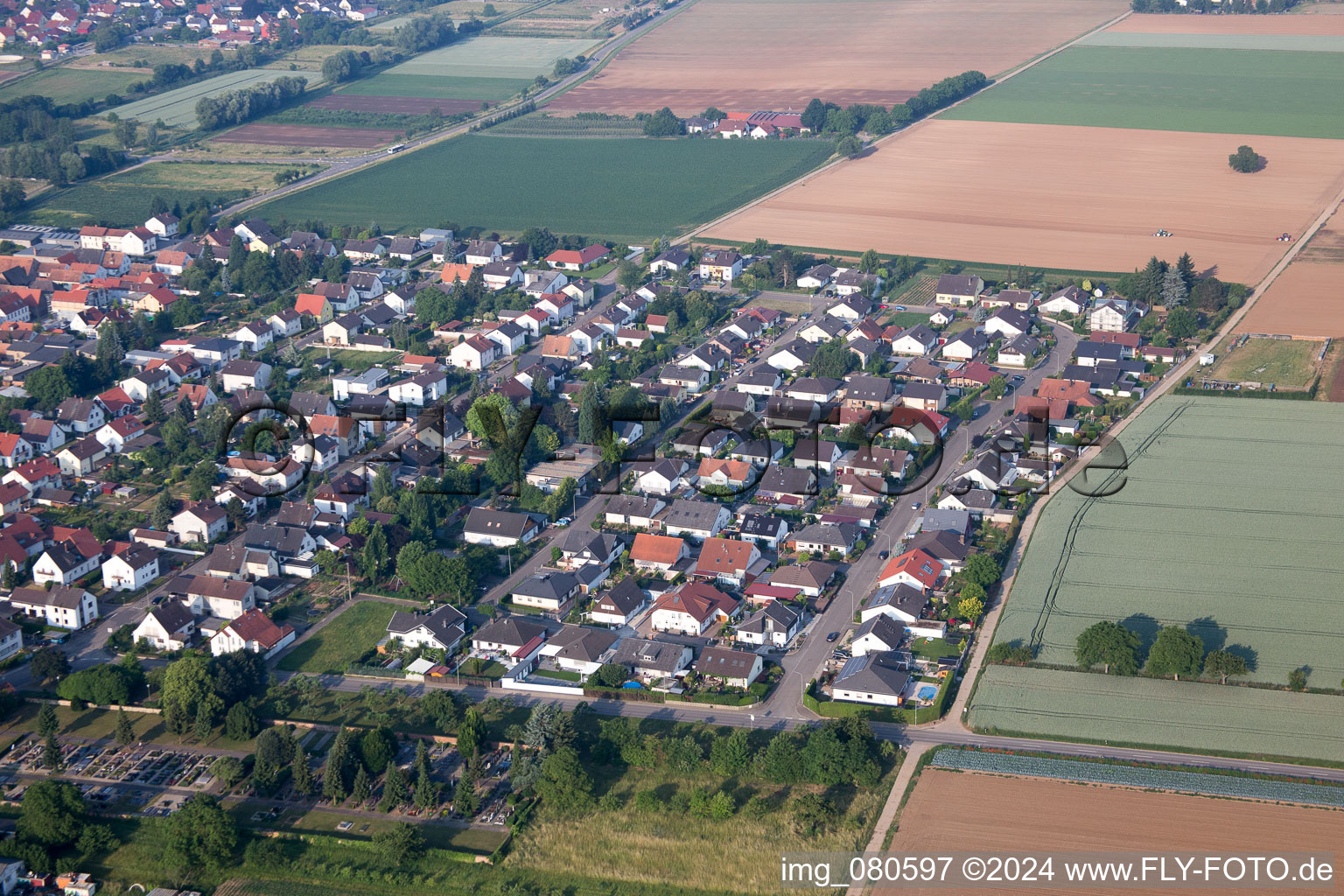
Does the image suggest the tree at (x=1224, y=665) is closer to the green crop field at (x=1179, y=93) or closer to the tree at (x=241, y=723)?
the tree at (x=241, y=723)

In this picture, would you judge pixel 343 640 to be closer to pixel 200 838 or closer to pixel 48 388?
pixel 200 838

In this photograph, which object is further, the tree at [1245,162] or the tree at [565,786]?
the tree at [1245,162]

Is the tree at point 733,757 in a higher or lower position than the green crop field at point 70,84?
lower

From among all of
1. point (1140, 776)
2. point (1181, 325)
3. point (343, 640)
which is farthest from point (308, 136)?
point (1140, 776)

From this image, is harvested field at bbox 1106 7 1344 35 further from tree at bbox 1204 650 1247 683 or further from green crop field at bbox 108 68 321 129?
tree at bbox 1204 650 1247 683

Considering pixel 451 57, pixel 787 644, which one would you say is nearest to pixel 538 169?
pixel 451 57

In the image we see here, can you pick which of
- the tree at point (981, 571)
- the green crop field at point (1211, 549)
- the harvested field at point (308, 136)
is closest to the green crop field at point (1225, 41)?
the harvested field at point (308, 136)

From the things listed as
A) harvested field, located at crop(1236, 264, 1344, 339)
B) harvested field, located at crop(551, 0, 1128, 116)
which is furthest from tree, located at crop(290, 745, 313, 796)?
harvested field, located at crop(551, 0, 1128, 116)
